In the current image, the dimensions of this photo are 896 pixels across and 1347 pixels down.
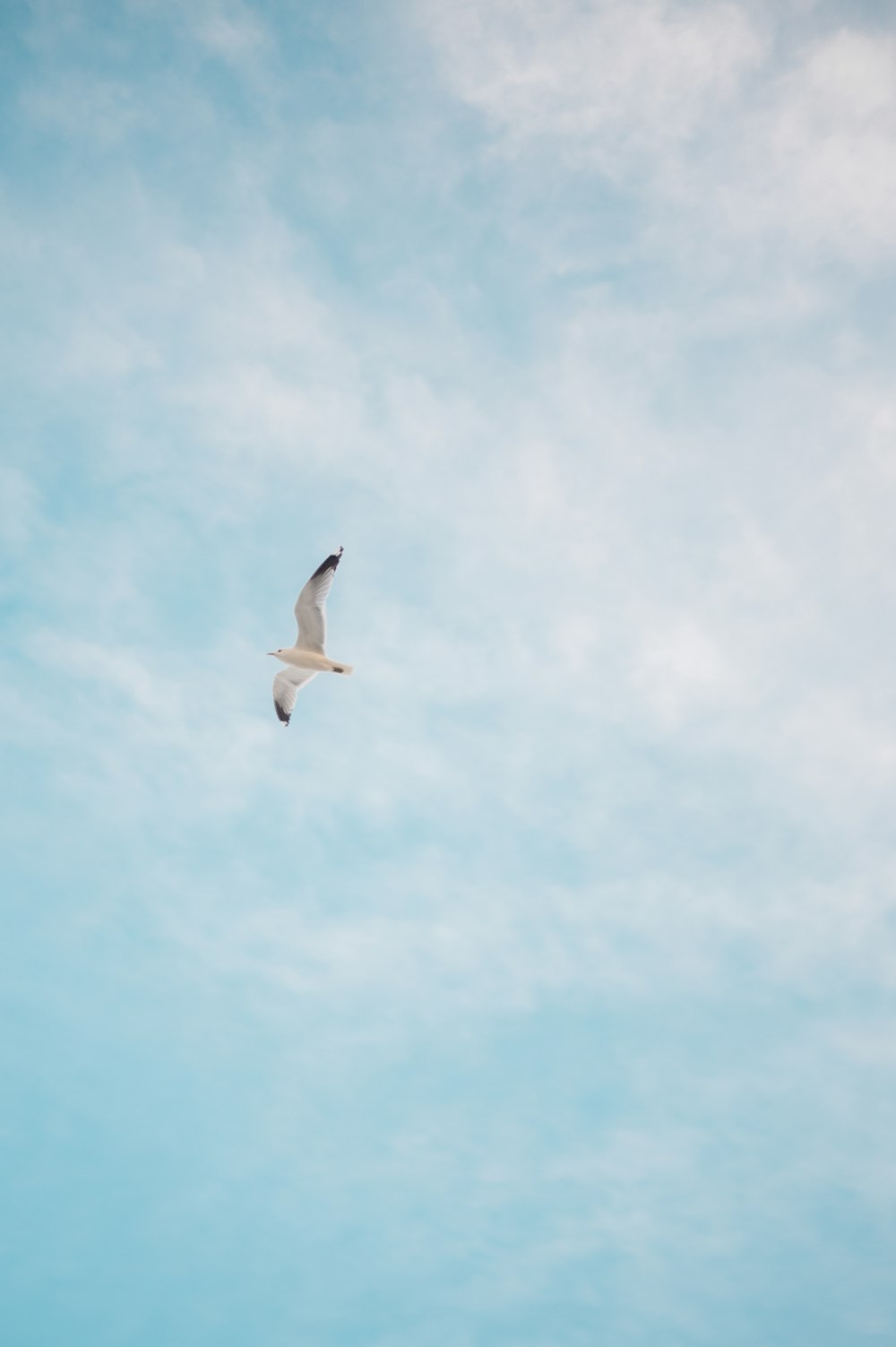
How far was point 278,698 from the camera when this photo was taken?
24875 mm

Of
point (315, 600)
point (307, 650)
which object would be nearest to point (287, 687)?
point (307, 650)

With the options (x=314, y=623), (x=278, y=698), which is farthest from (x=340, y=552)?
(x=278, y=698)

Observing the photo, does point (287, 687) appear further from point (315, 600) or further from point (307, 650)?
point (315, 600)

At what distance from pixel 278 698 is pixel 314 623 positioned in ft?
10.8

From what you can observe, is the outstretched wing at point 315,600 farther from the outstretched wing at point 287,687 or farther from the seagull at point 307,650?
the outstretched wing at point 287,687

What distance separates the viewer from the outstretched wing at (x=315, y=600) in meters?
22.0

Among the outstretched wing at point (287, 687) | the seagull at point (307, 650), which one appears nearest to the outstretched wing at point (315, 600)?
the seagull at point (307, 650)

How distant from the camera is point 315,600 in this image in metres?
22.1

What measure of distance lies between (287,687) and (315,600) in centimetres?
357

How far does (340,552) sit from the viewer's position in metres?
22.0

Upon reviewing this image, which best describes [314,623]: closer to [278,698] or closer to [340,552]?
[340,552]

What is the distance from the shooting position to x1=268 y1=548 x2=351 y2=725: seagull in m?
22.1

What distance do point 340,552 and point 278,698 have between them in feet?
15.9

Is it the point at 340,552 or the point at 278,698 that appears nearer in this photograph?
the point at 340,552
